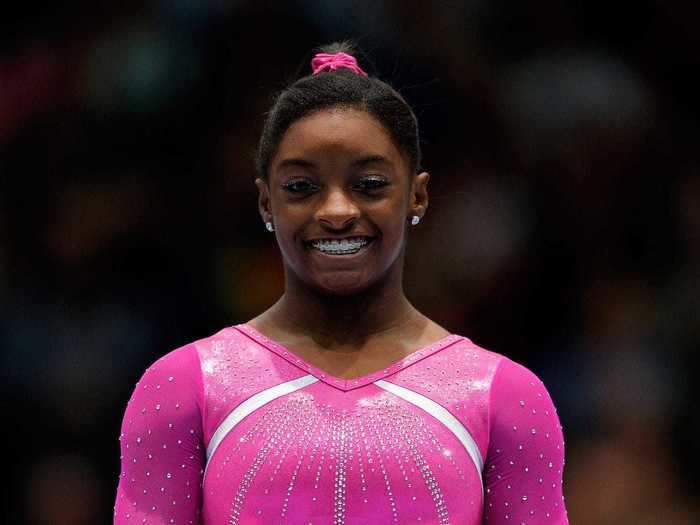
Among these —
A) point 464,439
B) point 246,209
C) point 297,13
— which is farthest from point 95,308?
point 464,439

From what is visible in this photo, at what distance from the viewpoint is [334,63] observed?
76.9 inches

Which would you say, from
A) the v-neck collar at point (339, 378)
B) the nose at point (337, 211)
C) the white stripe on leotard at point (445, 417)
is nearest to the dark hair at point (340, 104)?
the nose at point (337, 211)

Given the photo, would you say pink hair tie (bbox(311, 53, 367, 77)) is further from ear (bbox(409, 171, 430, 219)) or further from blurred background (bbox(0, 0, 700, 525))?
blurred background (bbox(0, 0, 700, 525))

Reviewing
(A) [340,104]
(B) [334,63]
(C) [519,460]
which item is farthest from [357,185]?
(C) [519,460]

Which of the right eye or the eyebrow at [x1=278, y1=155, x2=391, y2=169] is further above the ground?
the eyebrow at [x1=278, y1=155, x2=391, y2=169]

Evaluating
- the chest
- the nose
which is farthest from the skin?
the chest

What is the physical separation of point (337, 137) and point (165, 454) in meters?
0.61

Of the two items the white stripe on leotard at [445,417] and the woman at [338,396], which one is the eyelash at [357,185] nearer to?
the woman at [338,396]

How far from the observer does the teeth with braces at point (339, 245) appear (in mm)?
1787

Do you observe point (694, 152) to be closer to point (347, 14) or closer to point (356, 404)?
point (347, 14)

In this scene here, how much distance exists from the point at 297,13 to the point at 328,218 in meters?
1.49

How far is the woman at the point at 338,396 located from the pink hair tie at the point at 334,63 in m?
0.07

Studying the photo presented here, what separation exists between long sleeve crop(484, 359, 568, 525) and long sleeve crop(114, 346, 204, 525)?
19.7 inches

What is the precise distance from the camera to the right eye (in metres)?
1.79
